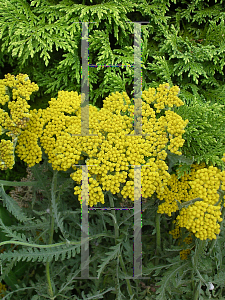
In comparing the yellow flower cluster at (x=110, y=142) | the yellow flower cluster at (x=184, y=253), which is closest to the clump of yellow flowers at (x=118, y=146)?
the yellow flower cluster at (x=110, y=142)

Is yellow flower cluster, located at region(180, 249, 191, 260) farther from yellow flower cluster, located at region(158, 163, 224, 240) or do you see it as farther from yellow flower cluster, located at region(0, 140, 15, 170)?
yellow flower cluster, located at region(0, 140, 15, 170)

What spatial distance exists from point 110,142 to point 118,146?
0.12 feet

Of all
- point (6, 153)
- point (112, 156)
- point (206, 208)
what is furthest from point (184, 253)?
point (6, 153)

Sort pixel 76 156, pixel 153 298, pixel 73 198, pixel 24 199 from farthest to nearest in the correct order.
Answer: pixel 24 199, pixel 73 198, pixel 153 298, pixel 76 156

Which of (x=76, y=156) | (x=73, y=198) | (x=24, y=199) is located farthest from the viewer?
(x=24, y=199)

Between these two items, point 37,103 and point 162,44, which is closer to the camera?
point 162,44

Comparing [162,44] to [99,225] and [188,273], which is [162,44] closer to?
[99,225]

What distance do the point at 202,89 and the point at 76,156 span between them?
34.0 inches

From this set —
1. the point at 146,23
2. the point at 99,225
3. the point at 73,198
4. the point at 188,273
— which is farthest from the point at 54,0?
the point at 188,273

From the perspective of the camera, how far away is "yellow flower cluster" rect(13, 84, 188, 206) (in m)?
0.96

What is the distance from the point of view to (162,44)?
4.57 feet

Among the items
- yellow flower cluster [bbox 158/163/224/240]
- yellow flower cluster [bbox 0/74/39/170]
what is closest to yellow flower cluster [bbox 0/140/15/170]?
yellow flower cluster [bbox 0/74/39/170]

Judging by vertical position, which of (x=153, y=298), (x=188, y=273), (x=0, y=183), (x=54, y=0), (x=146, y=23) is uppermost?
(x=54, y=0)

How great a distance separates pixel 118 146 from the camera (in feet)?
3.26
